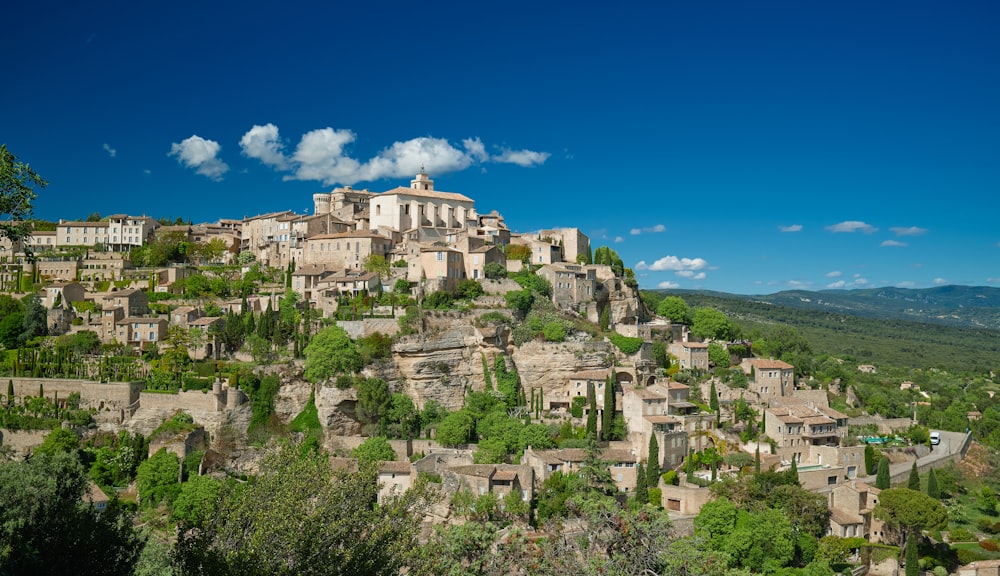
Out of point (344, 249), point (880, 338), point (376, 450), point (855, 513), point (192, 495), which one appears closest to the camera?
point (192, 495)

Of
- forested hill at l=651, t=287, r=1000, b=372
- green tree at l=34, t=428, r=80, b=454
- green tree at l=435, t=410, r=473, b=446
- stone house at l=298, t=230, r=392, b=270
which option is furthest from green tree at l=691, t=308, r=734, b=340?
forested hill at l=651, t=287, r=1000, b=372

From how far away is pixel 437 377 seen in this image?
50.8m

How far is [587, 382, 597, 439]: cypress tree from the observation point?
4525cm

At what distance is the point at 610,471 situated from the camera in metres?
41.7

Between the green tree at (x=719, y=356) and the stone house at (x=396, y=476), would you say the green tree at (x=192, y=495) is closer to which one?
the stone house at (x=396, y=476)

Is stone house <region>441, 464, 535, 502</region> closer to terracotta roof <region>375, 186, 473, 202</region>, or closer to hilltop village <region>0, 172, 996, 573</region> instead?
hilltop village <region>0, 172, 996, 573</region>

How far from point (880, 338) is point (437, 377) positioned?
139 meters

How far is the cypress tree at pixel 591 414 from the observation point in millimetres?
45247

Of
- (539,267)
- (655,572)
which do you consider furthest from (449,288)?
(655,572)

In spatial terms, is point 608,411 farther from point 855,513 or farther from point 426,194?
point 426,194

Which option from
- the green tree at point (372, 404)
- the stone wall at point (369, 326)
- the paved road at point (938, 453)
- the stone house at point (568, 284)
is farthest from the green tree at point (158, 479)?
the paved road at point (938, 453)

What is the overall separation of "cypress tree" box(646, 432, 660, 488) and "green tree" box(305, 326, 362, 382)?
1904cm

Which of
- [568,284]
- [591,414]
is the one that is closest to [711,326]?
[568,284]

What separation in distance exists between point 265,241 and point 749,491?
47.8m
